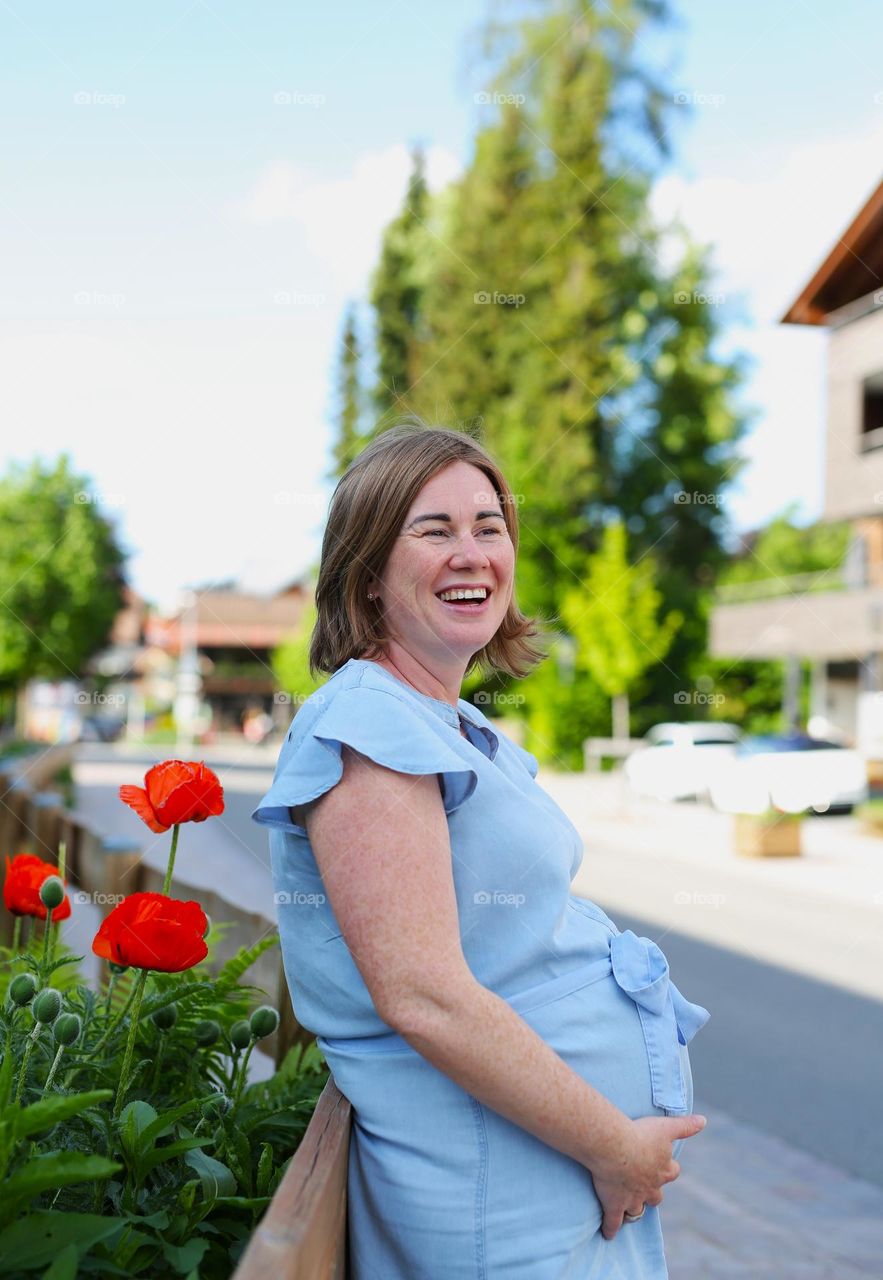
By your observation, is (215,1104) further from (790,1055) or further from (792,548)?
(792,548)

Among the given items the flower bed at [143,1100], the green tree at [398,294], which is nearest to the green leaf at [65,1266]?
the flower bed at [143,1100]

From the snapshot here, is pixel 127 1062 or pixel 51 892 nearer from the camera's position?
pixel 127 1062

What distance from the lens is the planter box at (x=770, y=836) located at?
50.3 ft

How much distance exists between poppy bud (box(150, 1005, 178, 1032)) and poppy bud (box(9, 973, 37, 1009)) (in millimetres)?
197

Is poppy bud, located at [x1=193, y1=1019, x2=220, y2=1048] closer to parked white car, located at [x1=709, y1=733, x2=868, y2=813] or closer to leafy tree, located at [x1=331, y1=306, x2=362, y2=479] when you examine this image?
parked white car, located at [x1=709, y1=733, x2=868, y2=813]

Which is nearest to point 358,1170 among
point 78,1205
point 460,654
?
point 78,1205

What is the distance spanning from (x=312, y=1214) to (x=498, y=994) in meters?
0.45

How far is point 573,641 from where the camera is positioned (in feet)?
105

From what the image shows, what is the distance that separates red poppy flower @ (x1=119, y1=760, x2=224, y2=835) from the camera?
71.5 inches

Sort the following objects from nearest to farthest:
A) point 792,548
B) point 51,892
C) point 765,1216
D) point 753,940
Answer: point 51,892, point 765,1216, point 753,940, point 792,548

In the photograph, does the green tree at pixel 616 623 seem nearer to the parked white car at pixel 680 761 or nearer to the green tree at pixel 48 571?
the parked white car at pixel 680 761

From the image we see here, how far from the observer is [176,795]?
181 cm

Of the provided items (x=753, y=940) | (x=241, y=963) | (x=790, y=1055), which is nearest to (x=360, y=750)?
(x=241, y=963)

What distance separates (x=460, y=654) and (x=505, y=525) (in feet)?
0.81
